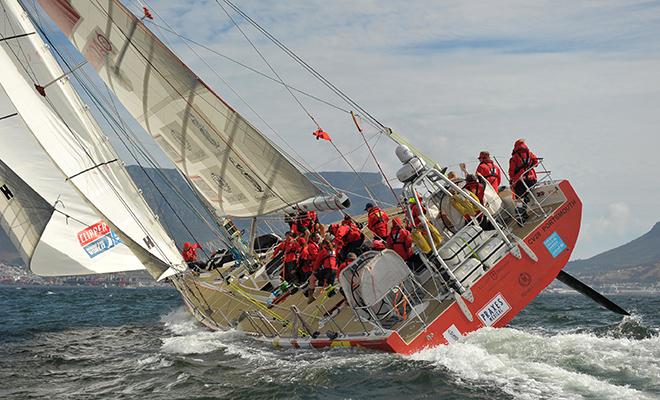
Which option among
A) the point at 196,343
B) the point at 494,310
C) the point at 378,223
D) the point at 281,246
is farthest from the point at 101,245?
the point at 494,310

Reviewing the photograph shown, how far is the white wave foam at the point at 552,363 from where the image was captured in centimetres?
873

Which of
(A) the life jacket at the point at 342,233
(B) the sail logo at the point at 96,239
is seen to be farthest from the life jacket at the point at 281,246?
(B) the sail logo at the point at 96,239

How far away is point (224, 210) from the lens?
52.0ft

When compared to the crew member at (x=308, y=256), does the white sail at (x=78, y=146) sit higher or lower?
higher

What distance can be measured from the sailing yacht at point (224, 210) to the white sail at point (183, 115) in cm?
3

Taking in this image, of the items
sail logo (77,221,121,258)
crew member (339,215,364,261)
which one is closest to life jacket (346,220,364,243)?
crew member (339,215,364,261)

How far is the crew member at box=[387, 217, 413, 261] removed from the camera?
38.9 ft

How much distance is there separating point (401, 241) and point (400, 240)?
0.9 inches

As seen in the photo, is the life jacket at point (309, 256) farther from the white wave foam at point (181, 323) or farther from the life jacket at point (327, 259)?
the white wave foam at point (181, 323)

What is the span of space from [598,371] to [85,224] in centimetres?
1231

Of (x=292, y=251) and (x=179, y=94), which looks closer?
(x=292, y=251)

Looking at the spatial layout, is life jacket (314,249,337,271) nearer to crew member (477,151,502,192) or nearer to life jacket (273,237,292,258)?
life jacket (273,237,292,258)

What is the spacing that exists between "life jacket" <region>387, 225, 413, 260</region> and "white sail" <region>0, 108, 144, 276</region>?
335 inches

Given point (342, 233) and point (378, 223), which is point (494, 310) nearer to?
point (378, 223)
